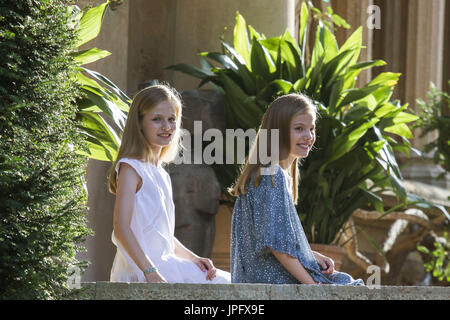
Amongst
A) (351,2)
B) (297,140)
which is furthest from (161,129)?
(351,2)

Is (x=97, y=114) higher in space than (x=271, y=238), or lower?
higher

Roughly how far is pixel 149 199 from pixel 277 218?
56 cm

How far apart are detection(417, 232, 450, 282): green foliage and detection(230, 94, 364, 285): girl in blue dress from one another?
6.17 metres

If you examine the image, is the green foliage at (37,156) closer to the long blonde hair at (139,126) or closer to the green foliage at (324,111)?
the long blonde hair at (139,126)

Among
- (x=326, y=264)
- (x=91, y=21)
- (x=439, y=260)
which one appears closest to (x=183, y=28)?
(x=91, y=21)

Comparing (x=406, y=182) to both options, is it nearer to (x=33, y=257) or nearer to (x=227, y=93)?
(x=227, y=93)

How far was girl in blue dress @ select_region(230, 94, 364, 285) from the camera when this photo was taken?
4188mm

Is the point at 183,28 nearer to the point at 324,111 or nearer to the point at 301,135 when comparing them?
the point at 324,111

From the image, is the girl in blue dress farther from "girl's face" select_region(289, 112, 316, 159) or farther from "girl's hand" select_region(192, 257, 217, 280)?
"girl's hand" select_region(192, 257, 217, 280)

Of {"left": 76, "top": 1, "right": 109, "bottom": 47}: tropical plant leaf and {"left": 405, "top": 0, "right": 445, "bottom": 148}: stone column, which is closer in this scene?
{"left": 76, "top": 1, "right": 109, "bottom": 47}: tropical plant leaf

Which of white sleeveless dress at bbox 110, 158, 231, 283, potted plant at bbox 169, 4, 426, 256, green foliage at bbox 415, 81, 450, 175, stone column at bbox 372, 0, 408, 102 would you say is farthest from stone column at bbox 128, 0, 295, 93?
stone column at bbox 372, 0, 408, 102

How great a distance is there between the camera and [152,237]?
168 inches

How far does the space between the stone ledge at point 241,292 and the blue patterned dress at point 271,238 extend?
0.67 m

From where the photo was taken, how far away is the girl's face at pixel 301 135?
14.4ft
